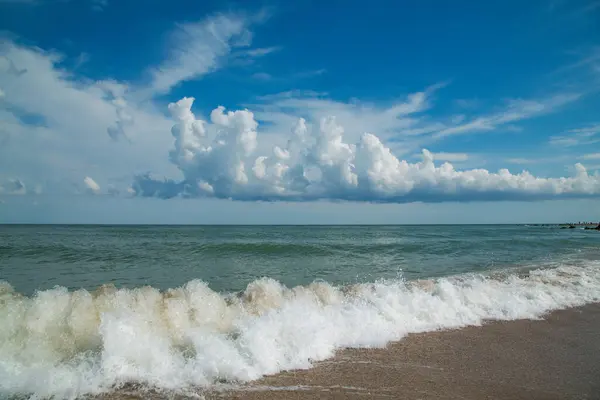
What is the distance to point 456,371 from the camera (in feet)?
17.5

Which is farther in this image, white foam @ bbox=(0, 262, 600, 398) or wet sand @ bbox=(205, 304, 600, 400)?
white foam @ bbox=(0, 262, 600, 398)

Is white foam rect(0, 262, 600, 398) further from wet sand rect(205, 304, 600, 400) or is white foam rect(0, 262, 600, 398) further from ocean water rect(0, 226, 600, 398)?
wet sand rect(205, 304, 600, 400)

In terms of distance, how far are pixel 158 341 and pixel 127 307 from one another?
145cm

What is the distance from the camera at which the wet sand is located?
183 inches

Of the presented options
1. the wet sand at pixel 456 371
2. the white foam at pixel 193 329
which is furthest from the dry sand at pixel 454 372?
the white foam at pixel 193 329

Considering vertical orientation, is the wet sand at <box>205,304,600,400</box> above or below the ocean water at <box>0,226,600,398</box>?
below

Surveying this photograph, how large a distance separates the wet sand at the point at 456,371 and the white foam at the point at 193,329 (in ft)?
1.23

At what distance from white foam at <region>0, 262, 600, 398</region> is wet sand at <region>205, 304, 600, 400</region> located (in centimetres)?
38

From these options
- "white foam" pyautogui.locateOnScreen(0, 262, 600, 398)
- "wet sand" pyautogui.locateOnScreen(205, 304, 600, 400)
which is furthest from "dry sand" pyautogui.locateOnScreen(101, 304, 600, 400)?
"white foam" pyautogui.locateOnScreen(0, 262, 600, 398)

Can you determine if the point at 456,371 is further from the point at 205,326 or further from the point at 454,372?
the point at 205,326

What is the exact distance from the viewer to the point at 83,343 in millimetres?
5543

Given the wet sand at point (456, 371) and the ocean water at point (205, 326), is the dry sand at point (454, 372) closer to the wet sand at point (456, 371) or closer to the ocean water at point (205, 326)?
the wet sand at point (456, 371)

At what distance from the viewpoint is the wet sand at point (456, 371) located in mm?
4656

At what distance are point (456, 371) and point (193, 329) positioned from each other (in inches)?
168
